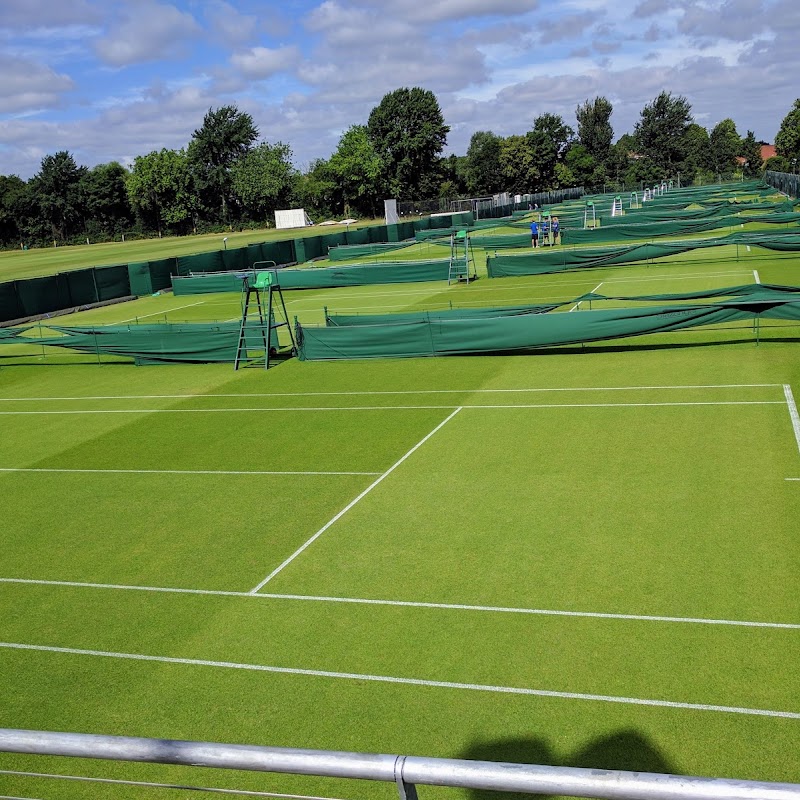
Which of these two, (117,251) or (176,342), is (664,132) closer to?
(117,251)

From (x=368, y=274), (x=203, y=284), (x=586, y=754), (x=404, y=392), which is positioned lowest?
(x=586, y=754)

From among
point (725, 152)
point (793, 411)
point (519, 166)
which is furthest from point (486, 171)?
point (793, 411)

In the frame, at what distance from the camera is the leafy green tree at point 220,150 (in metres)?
116

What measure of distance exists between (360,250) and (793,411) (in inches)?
1747

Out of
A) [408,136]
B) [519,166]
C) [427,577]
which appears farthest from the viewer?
[519,166]

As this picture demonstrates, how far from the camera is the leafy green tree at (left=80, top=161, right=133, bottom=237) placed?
374 feet

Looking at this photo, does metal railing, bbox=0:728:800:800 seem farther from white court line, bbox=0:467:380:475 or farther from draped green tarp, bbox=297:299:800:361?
draped green tarp, bbox=297:299:800:361

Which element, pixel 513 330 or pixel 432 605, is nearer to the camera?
pixel 432 605

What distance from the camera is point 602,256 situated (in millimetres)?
41562

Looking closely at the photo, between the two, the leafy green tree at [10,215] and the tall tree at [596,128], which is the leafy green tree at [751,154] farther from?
the leafy green tree at [10,215]

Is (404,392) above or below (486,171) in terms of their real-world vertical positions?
below

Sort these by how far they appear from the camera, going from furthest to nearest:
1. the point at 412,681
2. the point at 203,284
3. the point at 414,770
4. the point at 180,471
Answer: the point at 203,284
the point at 180,471
the point at 412,681
the point at 414,770

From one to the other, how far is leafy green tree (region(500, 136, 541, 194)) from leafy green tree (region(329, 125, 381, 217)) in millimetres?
28432

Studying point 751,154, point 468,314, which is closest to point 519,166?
point 751,154
